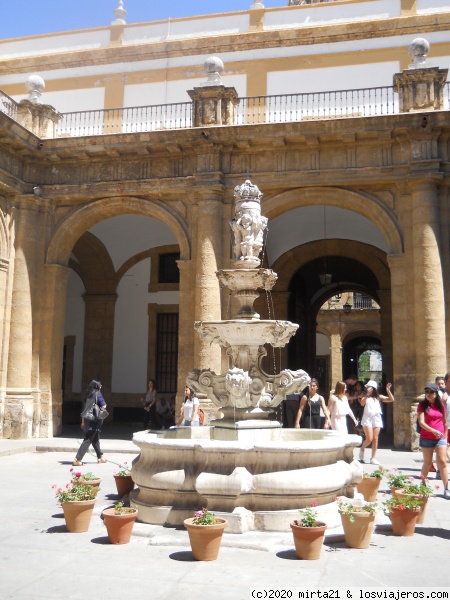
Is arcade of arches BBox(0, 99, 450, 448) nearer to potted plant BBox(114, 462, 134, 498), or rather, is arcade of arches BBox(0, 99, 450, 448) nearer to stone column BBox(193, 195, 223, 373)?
stone column BBox(193, 195, 223, 373)

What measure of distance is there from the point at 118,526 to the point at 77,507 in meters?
0.59

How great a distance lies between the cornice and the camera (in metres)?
17.2

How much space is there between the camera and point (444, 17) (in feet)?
55.9

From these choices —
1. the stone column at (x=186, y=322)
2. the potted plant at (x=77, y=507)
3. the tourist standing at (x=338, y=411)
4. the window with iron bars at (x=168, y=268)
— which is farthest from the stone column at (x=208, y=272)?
the potted plant at (x=77, y=507)

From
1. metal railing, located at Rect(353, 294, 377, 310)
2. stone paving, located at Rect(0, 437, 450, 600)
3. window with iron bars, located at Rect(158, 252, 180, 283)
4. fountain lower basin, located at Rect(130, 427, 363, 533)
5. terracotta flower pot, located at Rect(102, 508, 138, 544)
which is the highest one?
metal railing, located at Rect(353, 294, 377, 310)

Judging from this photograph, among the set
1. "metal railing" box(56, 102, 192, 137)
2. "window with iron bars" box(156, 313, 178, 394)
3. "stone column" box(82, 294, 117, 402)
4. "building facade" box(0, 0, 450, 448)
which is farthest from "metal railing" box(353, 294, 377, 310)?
"metal railing" box(56, 102, 192, 137)

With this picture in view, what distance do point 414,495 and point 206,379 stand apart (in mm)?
2814

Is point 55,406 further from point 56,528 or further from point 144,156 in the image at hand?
point 56,528

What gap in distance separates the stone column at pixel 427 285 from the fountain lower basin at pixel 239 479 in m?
7.33

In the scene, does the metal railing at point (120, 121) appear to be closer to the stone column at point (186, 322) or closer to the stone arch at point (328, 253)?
the stone column at point (186, 322)

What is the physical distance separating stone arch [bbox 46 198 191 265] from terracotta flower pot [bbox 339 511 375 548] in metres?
10.6

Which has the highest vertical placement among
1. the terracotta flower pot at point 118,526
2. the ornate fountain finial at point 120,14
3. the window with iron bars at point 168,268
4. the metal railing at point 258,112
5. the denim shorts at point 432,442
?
the ornate fountain finial at point 120,14

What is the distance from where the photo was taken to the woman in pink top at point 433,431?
7.64 metres

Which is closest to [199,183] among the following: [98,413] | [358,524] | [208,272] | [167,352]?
[208,272]
